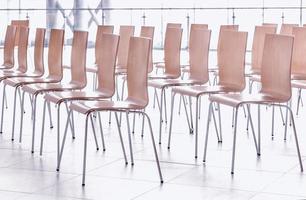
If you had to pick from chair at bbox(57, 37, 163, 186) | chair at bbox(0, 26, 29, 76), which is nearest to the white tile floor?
chair at bbox(57, 37, 163, 186)

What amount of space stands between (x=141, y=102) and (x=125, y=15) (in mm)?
9760

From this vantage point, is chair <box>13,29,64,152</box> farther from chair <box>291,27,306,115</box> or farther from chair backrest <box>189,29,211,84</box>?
chair <box>291,27,306,115</box>

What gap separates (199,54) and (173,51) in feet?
1.86

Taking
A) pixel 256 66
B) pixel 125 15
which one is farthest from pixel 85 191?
pixel 125 15

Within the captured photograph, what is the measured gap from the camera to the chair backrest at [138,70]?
16.8 ft

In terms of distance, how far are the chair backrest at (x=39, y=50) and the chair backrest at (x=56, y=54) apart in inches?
9.0

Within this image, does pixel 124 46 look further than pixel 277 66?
Yes

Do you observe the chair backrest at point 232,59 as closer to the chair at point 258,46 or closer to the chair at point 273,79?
the chair at point 273,79

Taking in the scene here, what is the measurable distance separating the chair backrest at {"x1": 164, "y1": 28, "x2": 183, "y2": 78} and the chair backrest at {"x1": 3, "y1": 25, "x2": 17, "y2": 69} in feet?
5.63

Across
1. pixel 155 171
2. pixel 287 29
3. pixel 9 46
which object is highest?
pixel 287 29

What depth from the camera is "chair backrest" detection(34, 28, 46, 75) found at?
6.94 metres

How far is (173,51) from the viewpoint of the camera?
6.96 meters

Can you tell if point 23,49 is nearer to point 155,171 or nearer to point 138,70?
point 138,70

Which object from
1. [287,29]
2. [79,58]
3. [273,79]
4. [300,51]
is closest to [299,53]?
[300,51]
